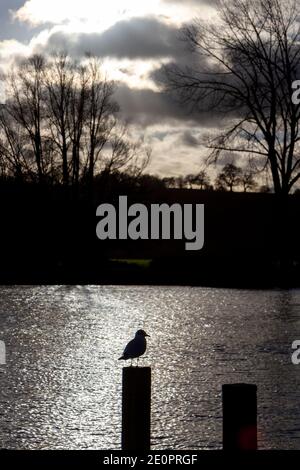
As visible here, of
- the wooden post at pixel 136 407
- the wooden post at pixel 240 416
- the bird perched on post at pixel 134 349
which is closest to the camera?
the wooden post at pixel 240 416

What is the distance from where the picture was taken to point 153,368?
13023mm

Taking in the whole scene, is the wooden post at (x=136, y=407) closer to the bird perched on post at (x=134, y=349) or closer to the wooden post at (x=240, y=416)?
the wooden post at (x=240, y=416)

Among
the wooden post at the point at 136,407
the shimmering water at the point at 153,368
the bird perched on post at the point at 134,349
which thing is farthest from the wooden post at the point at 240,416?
the bird perched on post at the point at 134,349

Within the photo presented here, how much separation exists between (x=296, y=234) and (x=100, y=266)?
35522 mm

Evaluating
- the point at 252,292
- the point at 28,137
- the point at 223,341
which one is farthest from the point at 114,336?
the point at 28,137

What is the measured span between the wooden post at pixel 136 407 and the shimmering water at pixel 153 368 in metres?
1.52

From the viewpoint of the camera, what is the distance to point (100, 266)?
45188 millimetres

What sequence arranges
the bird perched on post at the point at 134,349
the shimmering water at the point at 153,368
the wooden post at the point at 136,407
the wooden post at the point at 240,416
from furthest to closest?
the bird perched on post at the point at 134,349 → the shimmering water at the point at 153,368 → the wooden post at the point at 136,407 → the wooden post at the point at 240,416

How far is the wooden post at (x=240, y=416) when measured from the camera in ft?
19.4

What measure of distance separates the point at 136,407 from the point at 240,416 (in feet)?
2.64

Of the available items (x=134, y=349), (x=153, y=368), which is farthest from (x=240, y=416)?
(x=153, y=368)

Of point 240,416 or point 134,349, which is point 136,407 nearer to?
point 240,416

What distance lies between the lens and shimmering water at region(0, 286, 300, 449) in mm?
8695

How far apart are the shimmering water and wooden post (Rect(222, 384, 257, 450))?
2020 mm
